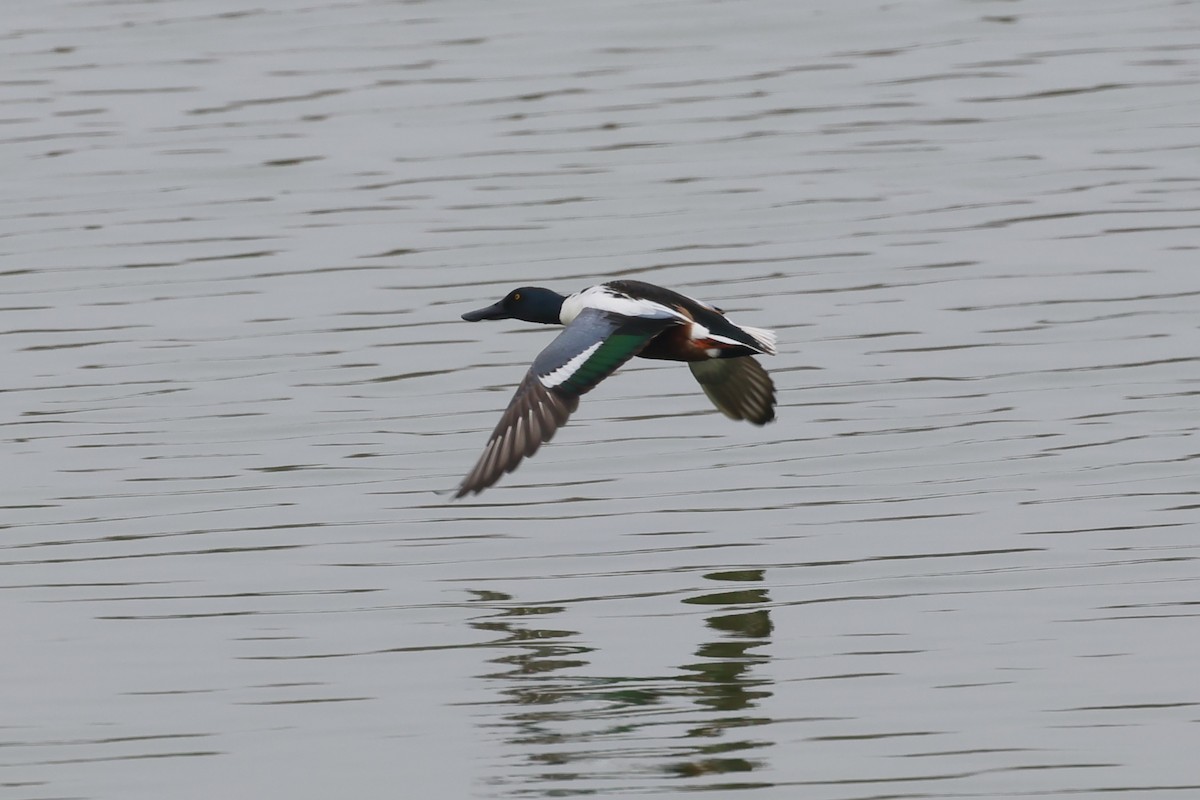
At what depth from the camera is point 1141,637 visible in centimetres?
734

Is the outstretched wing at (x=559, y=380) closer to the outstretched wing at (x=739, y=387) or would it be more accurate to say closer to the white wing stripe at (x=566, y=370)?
the white wing stripe at (x=566, y=370)

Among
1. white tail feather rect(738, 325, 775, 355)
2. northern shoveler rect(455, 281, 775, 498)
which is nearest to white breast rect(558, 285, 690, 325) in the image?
northern shoveler rect(455, 281, 775, 498)

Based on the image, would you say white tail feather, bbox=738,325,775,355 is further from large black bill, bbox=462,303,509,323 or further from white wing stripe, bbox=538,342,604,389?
large black bill, bbox=462,303,509,323

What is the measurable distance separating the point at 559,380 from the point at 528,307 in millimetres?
1741

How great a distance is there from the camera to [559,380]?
8375 mm

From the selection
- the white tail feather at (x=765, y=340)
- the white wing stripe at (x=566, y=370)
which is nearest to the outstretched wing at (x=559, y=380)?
the white wing stripe at (x=566, y=370)

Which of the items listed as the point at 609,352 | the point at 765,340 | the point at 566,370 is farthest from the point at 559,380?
the point at 765,340

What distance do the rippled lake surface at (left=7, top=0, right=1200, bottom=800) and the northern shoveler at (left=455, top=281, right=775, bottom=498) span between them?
29 cm

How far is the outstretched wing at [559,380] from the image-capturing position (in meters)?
7.90

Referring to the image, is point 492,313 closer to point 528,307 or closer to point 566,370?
point 528,307

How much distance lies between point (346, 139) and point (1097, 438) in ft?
22.5

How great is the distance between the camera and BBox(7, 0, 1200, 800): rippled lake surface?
683cm

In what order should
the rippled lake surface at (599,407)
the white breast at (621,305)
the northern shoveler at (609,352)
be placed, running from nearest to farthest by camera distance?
the rippled lake surface at (599,407) < the northern shoveler at (609,352) < the white breast at (621,305)

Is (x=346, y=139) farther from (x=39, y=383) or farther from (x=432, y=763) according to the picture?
(x=432, y=763)
